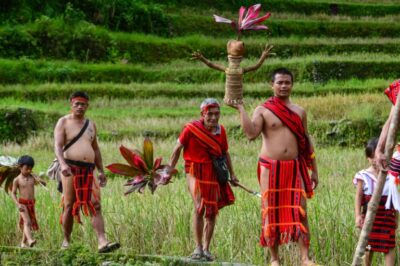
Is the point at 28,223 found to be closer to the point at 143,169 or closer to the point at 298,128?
the point at 143,169

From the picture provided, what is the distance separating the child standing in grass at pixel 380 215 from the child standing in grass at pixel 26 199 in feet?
9.11

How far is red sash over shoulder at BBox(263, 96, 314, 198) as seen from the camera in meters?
6.29

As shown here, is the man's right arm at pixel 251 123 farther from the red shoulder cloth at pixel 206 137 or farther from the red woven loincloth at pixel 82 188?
the red woven loincloth at pixel 82 188

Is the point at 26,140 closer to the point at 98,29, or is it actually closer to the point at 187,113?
the point at 187,113

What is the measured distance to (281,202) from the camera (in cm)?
633

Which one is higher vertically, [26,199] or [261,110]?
[261,110]

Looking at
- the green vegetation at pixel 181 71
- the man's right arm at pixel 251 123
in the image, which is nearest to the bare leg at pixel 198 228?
the man's right arm at pixel 251 123

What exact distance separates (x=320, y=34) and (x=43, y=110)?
434 inches

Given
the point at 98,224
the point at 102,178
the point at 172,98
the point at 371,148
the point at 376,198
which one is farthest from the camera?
the point at 172,98

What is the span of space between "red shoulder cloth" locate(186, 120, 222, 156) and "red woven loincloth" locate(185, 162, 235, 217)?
0.36ft

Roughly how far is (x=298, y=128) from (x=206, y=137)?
0.86 m

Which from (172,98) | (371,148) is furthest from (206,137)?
(172,98)

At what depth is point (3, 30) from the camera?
22.0 meters

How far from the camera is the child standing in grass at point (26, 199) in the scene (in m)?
7.85
